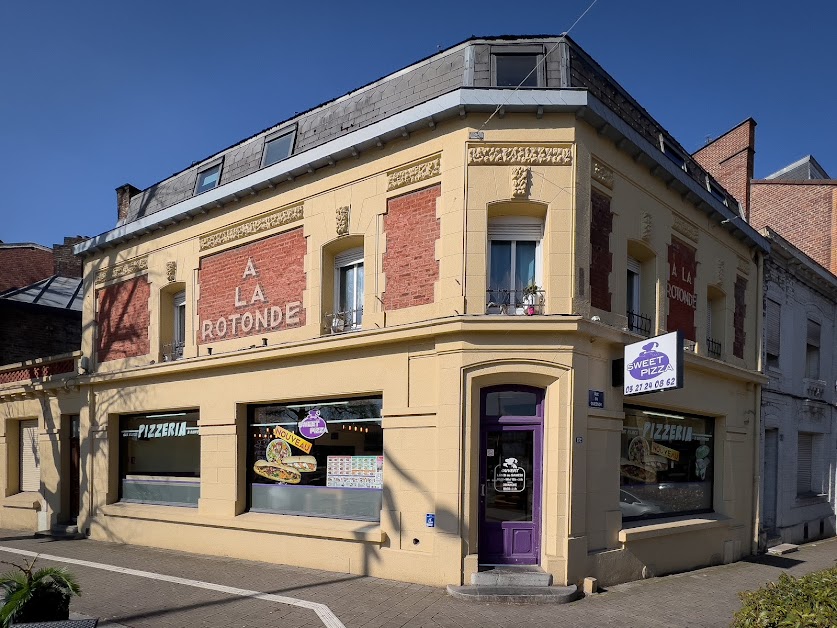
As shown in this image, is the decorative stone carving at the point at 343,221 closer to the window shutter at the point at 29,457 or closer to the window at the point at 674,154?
the window at the point at 674,154

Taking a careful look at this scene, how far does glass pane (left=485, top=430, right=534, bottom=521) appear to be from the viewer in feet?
31.4

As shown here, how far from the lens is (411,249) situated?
10.3 metres

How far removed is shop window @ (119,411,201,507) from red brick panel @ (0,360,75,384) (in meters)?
2.94

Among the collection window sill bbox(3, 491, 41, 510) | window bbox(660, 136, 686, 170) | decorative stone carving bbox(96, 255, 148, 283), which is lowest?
window sill bbox(3, 491, 41, 510)

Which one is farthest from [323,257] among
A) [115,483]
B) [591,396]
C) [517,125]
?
[115,483]

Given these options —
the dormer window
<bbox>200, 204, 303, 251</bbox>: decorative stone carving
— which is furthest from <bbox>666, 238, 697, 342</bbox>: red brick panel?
<bbox>200, 204, 303, 251</bbox>: decorative stone carving

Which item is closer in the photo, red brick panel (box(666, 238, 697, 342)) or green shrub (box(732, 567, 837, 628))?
green shrub (box(732, 567, 837, 628))

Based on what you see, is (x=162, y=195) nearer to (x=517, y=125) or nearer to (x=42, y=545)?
(x=42, y=545)

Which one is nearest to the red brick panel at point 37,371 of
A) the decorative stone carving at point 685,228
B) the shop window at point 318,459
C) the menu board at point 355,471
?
the shop window at point 318,459

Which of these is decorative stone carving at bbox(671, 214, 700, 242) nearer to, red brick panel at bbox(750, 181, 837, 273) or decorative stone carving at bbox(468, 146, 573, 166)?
decorative stone carving at bbox(468, 146, 573, 166)

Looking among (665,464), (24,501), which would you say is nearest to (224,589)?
(665,464)

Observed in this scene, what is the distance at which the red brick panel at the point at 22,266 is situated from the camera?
2438cm

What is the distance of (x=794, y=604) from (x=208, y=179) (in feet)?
43.7

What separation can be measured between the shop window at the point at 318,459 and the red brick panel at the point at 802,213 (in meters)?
15.7
